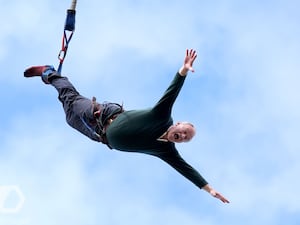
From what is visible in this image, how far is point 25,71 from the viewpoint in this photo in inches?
523

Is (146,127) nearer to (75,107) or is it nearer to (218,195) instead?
(75,107)

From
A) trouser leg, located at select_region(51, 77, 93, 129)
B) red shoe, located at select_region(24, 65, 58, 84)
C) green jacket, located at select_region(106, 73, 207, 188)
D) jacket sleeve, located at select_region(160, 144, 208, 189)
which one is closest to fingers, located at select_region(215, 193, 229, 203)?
jacket sleeve, located at select_region(160, 144, 208, 189)

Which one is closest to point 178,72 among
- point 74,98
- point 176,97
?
point 176,97

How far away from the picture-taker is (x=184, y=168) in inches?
486

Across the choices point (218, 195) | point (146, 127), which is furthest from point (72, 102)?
point (218, 195)

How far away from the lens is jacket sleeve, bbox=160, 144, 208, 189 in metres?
12.3

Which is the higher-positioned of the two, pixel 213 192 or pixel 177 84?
pixel 177 84

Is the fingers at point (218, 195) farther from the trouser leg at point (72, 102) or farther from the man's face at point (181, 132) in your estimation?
the trouser leg at point (72, 102)

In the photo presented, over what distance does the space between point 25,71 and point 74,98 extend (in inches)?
59.2

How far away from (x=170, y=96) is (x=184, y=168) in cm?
191

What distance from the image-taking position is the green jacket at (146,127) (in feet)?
36.6

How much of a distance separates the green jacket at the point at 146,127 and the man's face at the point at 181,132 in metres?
0.23

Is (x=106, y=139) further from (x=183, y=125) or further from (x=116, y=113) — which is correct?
(x=183, y=125)

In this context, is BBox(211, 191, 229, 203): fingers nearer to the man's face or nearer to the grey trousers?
the man's face
